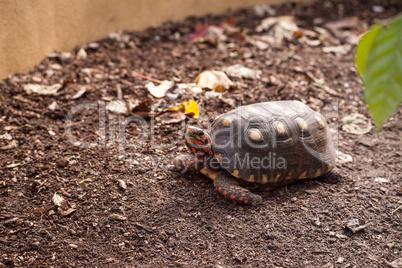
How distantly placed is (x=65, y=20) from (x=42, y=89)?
96cm

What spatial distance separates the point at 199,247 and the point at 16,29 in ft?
9.20

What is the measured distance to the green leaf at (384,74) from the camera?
2.41 ft

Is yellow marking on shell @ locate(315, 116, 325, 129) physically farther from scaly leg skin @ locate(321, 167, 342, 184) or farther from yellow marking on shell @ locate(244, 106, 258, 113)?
yellow marking on shell @ locate(244, 106, 258, 113)

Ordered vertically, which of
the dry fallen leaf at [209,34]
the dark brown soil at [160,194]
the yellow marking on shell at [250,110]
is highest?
the dry fallen leaf at [209,34]

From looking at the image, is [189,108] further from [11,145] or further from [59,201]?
[11,145]

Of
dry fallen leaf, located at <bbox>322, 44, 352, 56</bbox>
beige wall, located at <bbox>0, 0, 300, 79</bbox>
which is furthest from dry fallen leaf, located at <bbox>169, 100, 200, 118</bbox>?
dry fallen leaf, located at <bbox>322, 44, 352, 56</bbox>

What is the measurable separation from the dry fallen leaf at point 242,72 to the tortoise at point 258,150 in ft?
3.83

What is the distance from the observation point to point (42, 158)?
298 centimetres

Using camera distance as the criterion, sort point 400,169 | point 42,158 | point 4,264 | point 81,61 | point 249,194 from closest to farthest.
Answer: point 4,264
point 249,194
point 42,158
point 400,169
point 81,61

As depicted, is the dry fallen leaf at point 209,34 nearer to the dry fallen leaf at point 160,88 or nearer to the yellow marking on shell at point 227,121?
the dry fallen leaf at point 160,88

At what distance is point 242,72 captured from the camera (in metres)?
4.14

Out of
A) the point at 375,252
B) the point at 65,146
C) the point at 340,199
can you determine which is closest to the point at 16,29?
the point at 65,146

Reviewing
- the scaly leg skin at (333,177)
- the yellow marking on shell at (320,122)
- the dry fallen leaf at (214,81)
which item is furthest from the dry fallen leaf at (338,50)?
the scaly leg skin at (333,177)

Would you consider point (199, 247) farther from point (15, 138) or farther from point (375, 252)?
point (15, 138)
